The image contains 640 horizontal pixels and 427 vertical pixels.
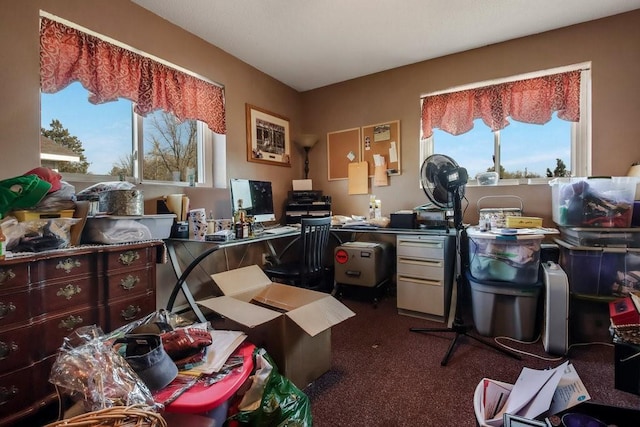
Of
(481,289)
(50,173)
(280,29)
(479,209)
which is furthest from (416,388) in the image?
(280,29)

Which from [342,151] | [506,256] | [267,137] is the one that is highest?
[267,137]

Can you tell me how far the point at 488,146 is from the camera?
2.93 meters

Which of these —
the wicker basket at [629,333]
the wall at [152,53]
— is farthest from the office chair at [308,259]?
the wicker basket at [629,333]

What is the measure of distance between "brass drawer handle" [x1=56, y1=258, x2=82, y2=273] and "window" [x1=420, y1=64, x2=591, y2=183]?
10.4 feet

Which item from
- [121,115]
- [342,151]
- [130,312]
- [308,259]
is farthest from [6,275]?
[342,151]

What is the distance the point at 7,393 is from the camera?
121 centimetres

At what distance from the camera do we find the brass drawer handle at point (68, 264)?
1396mm

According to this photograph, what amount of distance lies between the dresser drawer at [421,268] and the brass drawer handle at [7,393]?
2383 millimetres

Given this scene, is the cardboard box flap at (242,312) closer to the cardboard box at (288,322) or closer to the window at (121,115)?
the cardboard box at (288,322)

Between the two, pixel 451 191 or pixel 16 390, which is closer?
pixel 16 390

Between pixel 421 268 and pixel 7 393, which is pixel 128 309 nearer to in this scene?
pixel 7 393

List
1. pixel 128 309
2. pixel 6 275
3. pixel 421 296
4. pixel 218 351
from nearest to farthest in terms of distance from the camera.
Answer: pixel 218 351 → pixel 6 275 → pixel 128 309 → pixel 421 296

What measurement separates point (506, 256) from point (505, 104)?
1.54 meters

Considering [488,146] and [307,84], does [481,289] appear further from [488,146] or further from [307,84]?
[307,84]
